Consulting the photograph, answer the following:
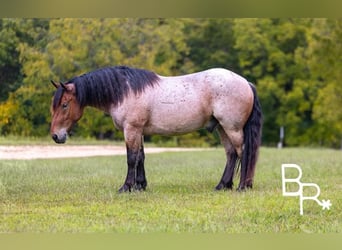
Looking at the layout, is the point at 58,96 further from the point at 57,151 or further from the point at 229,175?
the point at 57,151

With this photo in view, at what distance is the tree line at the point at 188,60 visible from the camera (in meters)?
7.35

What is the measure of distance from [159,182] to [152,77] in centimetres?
125

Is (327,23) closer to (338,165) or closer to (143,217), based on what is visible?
(338,165)

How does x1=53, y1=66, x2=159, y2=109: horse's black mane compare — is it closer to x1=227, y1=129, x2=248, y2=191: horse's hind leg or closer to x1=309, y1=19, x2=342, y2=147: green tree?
x1=227, y1=129, x2=248, y2=191: horse's hind leg

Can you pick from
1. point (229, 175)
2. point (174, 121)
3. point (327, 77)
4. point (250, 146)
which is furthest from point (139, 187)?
point (327, 77)

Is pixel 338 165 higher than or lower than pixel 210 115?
lower

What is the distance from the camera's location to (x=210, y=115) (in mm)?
6426

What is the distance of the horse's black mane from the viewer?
627 cm

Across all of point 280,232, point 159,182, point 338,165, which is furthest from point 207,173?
point 280,232

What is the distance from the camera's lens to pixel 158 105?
20.8ft

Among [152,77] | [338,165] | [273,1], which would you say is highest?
[273,1]

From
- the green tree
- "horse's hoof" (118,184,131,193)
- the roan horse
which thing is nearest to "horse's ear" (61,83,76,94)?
the roan horse

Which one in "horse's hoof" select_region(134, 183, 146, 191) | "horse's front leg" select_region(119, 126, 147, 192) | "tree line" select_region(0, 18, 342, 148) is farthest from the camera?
"tree line" select_region(0, 18, 342, 148)

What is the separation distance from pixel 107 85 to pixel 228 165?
1.43 meters
